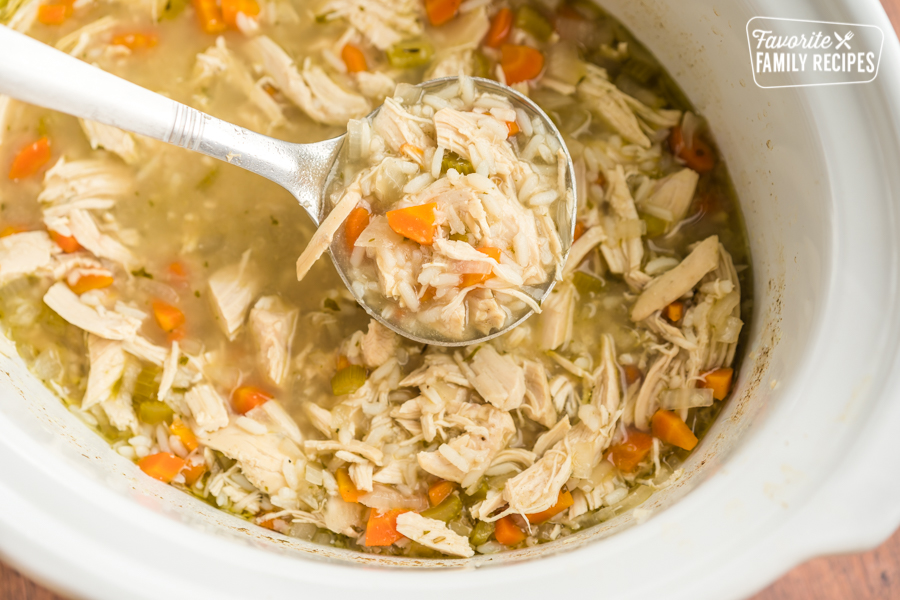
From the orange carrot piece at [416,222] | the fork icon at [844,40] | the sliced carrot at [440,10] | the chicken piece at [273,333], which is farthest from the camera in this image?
the sliced carrot at [440,10]

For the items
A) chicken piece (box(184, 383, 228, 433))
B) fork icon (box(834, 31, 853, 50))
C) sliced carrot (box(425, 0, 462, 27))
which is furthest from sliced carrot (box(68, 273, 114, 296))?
fork icon (box(834, 31, 853, 50))

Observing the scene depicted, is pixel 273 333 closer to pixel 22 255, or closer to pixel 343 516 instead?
pixel 343 516

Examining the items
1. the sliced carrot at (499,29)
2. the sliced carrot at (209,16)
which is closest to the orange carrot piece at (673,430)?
the sliced carrot at (499,29)

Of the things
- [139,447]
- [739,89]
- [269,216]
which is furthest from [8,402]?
[739,89]

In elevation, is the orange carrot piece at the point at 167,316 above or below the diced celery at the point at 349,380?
below

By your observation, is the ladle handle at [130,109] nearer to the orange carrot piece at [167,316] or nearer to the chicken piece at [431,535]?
the orange carrot piece at [167,316]

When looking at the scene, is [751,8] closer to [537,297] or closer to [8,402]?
[537,297]
